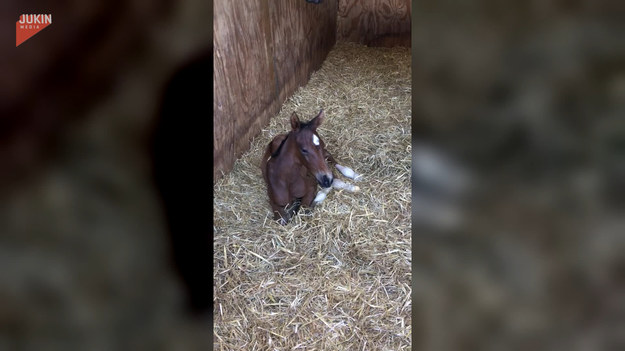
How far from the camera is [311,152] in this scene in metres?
2.85

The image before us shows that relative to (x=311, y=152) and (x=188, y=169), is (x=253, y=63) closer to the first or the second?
(x=311, y=152)

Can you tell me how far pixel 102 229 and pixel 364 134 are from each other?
324cm

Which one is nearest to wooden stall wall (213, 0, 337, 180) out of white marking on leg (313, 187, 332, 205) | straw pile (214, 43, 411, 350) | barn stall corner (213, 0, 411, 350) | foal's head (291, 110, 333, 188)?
barn stall corner (213, 0, 411, 350)

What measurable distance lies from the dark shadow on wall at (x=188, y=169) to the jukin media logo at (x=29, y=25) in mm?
231

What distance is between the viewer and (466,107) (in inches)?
26.0

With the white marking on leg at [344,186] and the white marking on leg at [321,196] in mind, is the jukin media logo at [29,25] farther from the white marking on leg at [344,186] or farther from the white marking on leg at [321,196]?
the white marking on leg at [344,186]

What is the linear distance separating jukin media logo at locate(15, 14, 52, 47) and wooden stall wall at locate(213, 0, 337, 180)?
2169 mm

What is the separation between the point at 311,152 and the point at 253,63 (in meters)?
1.19


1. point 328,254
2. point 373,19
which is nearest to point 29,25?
point 328,254

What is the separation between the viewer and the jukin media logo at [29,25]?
86 centimetres

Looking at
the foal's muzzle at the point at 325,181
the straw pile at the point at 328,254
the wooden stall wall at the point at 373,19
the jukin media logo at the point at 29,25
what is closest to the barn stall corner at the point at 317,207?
the straw pile at the point at 328,254

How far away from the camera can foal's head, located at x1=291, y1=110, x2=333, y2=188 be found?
280 centimetres

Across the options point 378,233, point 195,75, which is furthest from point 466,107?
point 378,233

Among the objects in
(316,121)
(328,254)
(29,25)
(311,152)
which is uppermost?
(29,25)
